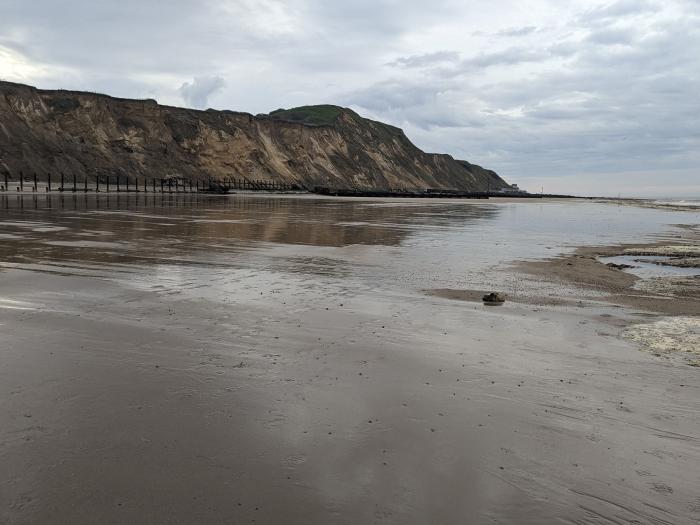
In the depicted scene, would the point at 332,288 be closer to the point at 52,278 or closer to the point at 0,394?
the point at 52,278

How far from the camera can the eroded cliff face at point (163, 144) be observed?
82.5 metres

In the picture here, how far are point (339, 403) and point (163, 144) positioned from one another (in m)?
105

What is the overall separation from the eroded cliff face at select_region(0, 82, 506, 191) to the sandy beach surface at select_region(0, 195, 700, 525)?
3151 inches

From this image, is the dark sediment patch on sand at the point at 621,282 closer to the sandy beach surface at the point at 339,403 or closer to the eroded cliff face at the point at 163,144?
the sandy beach surface at the point at 339,403

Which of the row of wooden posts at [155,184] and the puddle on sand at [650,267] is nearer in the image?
the puddle on sand at [650,267]

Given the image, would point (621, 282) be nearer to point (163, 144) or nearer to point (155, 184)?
point (155, 184)

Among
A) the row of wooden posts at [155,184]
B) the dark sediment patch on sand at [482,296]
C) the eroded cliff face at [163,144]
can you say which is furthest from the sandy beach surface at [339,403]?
the eroded cliff face at [163,144]

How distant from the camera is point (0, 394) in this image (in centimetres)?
491

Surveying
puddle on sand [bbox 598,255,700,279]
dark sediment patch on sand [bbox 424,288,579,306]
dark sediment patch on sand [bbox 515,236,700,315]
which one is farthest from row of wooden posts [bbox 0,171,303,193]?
dark sediment patch on sand [bbox 424,288,579,306]

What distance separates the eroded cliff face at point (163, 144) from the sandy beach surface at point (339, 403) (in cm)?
8002

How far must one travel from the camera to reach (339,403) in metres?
5.09

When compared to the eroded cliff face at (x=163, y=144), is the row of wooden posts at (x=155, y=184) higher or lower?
lower

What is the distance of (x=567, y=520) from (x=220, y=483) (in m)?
2.28

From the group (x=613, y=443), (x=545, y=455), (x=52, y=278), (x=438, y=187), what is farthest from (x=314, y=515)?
(x=438, y=187)
